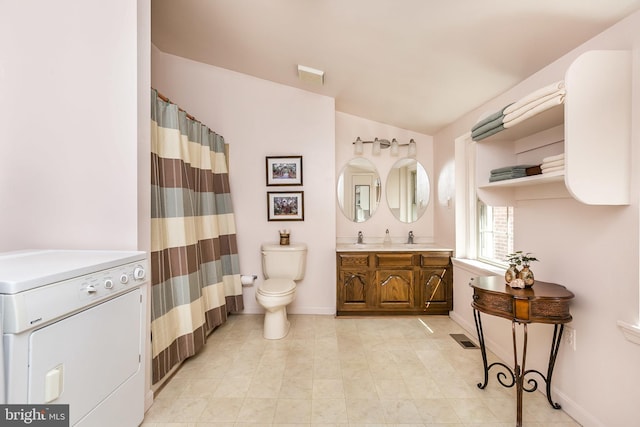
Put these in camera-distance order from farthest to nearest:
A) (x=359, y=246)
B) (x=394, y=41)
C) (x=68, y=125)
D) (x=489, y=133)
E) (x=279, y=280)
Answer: (x=359, y=246) → (x=279, y=280) → (x=394, y=41) → (x=489, y=133) → (x=68, y=125)

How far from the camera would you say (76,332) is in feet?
3.53

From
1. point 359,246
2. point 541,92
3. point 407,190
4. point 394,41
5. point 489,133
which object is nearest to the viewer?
point 541,92

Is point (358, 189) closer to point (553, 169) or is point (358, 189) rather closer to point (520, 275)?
point (520, 275)

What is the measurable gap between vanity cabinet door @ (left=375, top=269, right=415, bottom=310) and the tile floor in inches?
14.1

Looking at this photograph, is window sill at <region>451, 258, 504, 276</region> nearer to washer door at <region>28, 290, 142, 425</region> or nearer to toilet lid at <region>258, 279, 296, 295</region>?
toilet lid at <region>258, 279, 296, 295</region>

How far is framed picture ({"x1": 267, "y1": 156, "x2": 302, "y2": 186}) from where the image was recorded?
10.7 feet

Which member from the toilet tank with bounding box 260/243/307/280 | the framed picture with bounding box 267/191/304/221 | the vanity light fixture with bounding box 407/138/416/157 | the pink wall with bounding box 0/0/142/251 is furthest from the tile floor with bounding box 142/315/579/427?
the vanity light fixture with bounding box 407/138/416/157

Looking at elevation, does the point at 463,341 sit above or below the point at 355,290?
below

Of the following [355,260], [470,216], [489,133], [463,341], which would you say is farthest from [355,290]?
[489,133]

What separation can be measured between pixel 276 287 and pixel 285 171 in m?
1.31

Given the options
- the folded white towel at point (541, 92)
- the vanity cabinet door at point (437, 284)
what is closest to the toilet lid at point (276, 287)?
the vanity cabinet door at point (437, 284)

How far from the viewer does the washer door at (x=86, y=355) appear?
0.95 m

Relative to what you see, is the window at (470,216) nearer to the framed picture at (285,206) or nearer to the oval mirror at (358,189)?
the oval mirror at (358,189)

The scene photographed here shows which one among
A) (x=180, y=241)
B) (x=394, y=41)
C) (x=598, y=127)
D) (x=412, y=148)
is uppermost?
(x=394, y=41)
